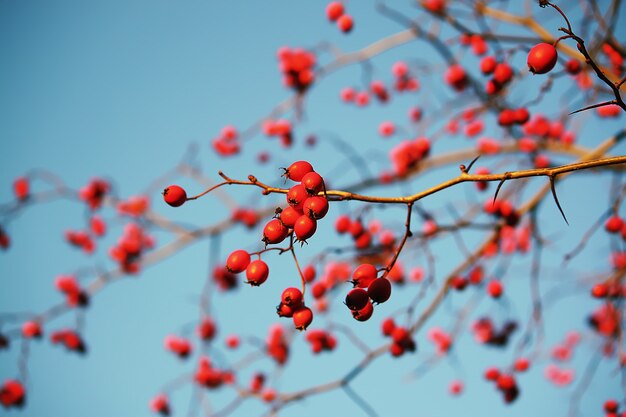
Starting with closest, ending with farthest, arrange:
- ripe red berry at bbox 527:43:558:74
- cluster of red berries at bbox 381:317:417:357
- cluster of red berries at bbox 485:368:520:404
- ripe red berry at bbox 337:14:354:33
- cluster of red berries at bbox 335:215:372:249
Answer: ripe red berry at bbox 527:43:558:74, cluster of red berries at bbox 381:317:417:357, cluster of red berries at bbox 335:215:372:249, cluster of red berries at bbox 485:368:520:404, ripe red berry at bbox 337:14:354:33

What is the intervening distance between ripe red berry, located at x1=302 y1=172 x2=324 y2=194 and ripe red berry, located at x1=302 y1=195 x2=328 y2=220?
0.05 m

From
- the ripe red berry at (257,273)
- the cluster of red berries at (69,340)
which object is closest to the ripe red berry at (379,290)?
the ripe red berry at (257,273)

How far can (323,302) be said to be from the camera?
14.6 ft

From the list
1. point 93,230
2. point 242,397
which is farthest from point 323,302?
point 93,230

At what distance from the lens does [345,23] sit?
4.97 m

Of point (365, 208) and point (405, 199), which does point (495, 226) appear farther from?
point (405, 199)

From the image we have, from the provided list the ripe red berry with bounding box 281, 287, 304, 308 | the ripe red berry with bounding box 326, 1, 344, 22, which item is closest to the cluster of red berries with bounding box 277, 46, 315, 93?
the ripe red berry with bounding box 326, 1, 344, 22

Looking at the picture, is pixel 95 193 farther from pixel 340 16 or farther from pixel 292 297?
pixel 292 297

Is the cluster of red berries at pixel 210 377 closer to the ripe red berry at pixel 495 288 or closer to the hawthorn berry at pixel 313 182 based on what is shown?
the ripe red berry at pixel 495 288

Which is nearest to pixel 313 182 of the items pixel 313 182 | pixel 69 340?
pixel 313 182

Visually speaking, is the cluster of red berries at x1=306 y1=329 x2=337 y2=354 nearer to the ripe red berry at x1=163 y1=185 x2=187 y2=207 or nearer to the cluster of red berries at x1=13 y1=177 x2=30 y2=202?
the ripe red berry at x1=163 y1=185 x2=187 y2=207

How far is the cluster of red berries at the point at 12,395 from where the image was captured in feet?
16.9

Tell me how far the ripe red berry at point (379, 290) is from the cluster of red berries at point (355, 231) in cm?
174

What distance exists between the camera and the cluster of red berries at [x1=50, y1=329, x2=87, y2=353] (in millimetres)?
5559
